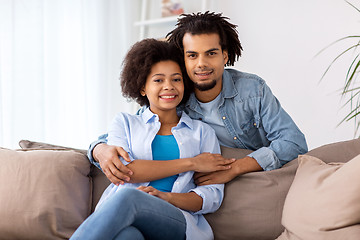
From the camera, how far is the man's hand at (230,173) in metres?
1.70

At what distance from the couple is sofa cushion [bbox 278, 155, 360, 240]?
25 centimetres

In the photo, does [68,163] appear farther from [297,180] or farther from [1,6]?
[1,6]

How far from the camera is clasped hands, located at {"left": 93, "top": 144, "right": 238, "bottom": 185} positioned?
161 centimetres

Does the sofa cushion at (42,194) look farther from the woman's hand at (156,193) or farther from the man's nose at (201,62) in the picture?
the man's nose at (201,62)

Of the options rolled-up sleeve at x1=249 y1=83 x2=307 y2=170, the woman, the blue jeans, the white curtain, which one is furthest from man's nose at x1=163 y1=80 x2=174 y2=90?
the white curtain

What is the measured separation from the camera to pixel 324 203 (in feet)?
4.55

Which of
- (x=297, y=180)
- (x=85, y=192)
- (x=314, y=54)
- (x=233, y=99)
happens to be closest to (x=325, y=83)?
(x=314, y=54)

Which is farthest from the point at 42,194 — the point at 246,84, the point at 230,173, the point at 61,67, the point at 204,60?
the point at 61,67

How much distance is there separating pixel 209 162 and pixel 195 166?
61 millimetres

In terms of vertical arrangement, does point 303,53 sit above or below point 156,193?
above

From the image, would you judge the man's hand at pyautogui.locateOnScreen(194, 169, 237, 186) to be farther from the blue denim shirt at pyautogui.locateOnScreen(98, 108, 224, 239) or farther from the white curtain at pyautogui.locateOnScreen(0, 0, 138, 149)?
the white curtain at pyautogui.locateOnScreen(0, 0, 138, 149)

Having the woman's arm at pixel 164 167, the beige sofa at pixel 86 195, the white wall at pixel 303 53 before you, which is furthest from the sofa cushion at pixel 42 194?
the white wall at pixel 303 53

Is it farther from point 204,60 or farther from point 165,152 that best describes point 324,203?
point 204,60

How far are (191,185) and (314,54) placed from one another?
58.1 inches
